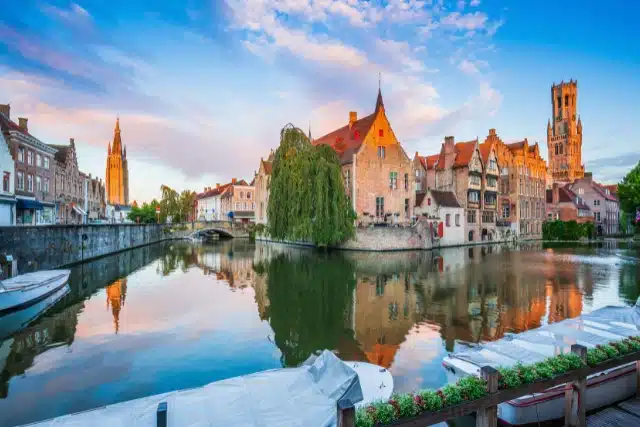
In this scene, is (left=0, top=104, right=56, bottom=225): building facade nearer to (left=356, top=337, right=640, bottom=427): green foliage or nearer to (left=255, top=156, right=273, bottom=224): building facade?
(left=255, top=156, right=273, bottom=224): building facade

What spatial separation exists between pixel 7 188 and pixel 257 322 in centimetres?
3199

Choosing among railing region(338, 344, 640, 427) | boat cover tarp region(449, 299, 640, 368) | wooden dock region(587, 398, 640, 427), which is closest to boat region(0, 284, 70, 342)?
railing region(338, 344, 640, 427)

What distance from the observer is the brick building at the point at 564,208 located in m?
69.5

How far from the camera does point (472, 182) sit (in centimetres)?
5378

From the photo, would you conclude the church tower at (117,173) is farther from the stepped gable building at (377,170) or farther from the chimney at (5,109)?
the stepped gable building at (377,170)

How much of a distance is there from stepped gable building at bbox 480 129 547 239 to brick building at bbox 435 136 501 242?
2.27 m

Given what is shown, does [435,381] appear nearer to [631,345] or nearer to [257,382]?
[631,345]

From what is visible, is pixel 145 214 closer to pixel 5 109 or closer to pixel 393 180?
pixel 5 109

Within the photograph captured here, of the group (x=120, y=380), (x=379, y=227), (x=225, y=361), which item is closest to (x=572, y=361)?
(x=225, y=361)

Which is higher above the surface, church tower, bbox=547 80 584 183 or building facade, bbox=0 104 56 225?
church tower, bbox=547 80 584 183

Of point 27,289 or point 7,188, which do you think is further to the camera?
point 7,188

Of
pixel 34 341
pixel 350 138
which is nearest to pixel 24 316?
pixel 34 341

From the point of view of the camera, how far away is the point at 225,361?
10.2 m

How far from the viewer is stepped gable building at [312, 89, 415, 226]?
45.9m
